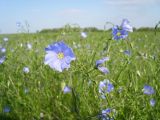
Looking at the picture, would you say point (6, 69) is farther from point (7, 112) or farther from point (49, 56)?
point (49, 56)

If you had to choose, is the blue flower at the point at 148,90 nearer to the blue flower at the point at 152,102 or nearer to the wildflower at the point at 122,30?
the blue flower at the point at 152,102

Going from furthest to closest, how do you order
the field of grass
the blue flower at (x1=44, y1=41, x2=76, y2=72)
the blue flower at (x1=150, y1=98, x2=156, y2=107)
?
the blue flower at (x1=150, y1=98, x2=156, y2=107) → the field of grass → the blue flower at (x1=44, y1=41, x2=76, y2=72)

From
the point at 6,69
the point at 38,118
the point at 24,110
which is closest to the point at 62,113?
the point at 38,118

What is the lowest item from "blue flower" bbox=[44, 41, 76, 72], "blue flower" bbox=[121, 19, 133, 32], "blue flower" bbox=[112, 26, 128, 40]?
"blue flower" bbox=[44, 41, 76, 72]

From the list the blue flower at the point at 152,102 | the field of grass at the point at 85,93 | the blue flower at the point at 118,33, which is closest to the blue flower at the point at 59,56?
the field of grass at the point at 85,93

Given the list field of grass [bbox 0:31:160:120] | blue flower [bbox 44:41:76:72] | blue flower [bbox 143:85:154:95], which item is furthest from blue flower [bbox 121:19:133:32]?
blue flower [bbox 44:41:76:72]

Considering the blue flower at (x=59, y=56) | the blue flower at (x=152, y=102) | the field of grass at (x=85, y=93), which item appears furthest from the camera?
the blue flower at (x=152, y=102)

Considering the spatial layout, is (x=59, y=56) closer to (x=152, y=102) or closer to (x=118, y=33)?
(x=118, y=33)

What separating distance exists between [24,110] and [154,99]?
1089 mm

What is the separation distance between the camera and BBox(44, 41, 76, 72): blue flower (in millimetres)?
1837

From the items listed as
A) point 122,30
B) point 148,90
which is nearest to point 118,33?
point 122,30

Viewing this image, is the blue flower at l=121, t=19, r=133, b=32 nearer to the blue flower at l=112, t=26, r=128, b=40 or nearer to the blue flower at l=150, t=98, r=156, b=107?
the blue flower at l=112, t=26, r=128, b=40

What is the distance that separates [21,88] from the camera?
348cm

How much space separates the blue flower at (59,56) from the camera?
1.84m
